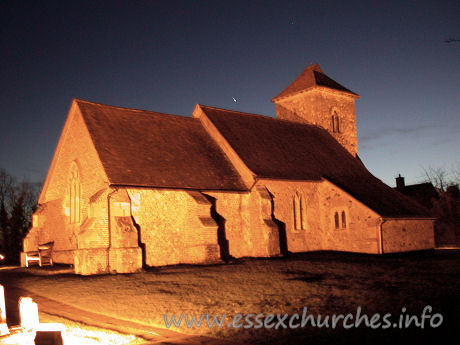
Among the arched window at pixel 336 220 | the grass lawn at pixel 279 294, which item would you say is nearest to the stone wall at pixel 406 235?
the arched window at pixel 336 220

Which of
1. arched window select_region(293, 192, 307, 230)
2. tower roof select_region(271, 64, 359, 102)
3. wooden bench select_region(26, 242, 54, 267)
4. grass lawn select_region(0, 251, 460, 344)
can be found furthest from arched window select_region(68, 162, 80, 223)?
tower roof select_region(271, 64, 359, 102)

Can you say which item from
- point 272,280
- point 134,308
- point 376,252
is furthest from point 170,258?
point 376,252

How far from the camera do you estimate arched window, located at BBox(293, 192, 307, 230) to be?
28.8 metres

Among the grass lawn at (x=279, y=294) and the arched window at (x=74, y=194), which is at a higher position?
the arched window at (x=74, y=194)

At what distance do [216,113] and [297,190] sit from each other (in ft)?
25.9

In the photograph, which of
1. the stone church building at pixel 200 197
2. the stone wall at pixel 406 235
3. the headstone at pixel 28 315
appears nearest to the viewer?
the headstone at pixel 28 315

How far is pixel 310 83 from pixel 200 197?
20302mm

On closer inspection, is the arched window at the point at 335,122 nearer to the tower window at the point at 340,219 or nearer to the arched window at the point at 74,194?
the tower window at the point at 340,219

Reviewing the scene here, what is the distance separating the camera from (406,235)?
28.9 meters

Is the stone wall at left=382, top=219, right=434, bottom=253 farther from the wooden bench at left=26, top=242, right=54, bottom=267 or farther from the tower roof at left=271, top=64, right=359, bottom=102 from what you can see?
the wooden bench at left=26, top=242, right=54, bottom=267

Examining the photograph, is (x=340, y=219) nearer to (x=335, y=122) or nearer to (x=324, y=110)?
Answer: (x=324, y=110)

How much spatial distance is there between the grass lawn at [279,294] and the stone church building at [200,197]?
3.10 meters

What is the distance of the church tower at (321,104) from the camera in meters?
39.8

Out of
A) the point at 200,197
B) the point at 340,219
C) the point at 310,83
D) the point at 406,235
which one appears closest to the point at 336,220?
the point at 340,219
